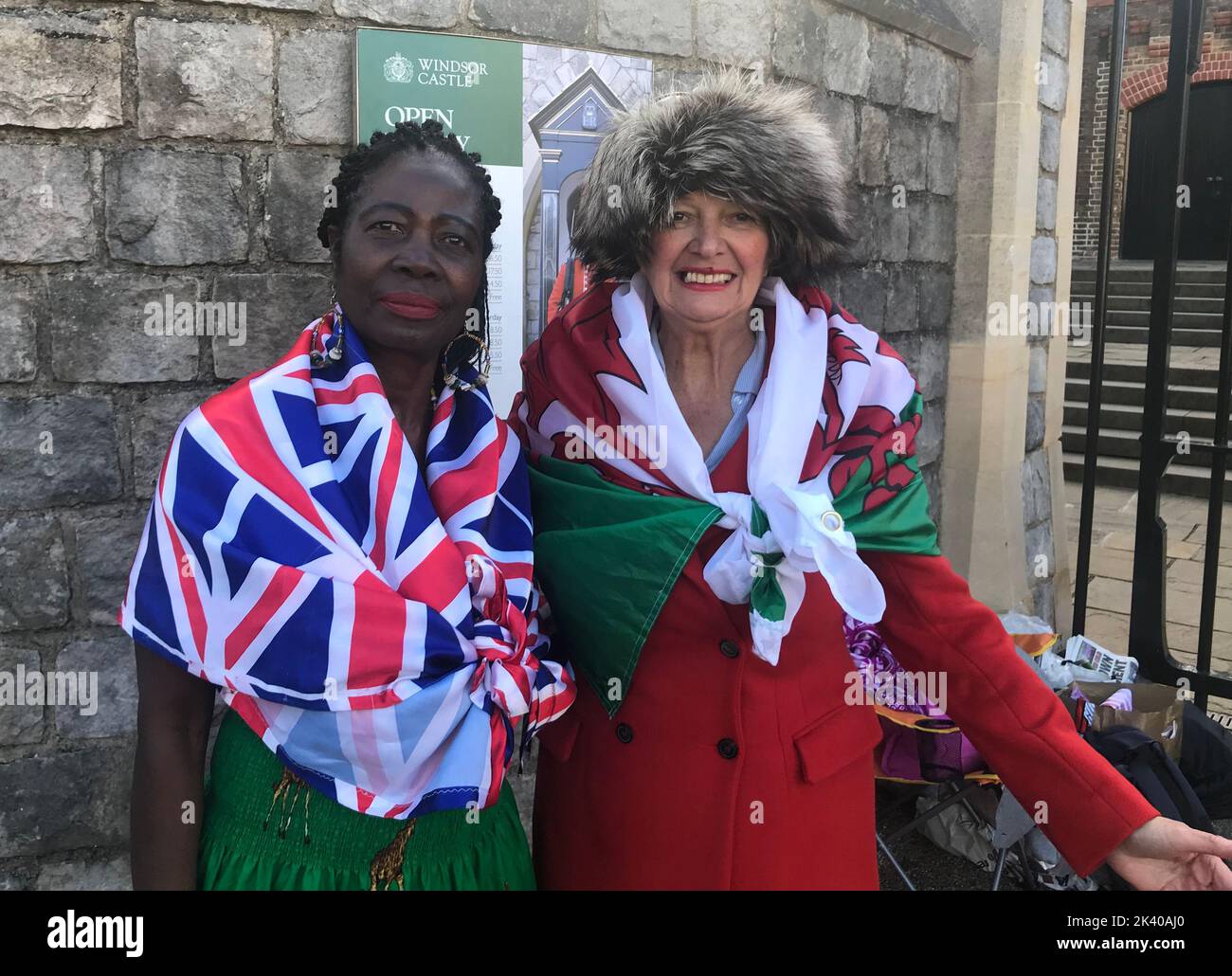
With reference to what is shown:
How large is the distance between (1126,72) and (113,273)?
1647 centimetres

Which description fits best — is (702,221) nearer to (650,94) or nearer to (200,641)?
(200,641)

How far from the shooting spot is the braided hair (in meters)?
1.73

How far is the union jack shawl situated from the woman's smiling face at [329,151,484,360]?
0.30 ft

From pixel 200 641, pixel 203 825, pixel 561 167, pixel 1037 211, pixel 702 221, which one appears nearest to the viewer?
pixel 200 641

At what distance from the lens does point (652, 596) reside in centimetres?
178

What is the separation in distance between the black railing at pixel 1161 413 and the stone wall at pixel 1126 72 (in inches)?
455

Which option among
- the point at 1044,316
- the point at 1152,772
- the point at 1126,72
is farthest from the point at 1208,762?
the point at 1126,72

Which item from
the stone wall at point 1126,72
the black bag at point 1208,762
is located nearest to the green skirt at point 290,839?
the black bag at point 1208,762

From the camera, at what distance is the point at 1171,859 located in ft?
5.90

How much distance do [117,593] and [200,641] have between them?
1421mm

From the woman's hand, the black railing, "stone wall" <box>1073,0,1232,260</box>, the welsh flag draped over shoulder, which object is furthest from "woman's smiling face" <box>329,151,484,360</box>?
"stone wall" <box>1073,0,1232,260</box>

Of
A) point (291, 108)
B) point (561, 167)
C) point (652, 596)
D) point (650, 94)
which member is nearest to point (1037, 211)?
point (650, 94)

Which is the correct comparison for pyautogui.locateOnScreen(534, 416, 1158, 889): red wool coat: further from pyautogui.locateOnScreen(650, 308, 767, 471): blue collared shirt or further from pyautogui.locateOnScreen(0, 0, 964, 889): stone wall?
pyautogui.locateOnScreen(0, 0, 964, 889): stone wall

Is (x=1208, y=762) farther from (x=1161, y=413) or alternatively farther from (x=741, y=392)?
(x=741, y=392)
